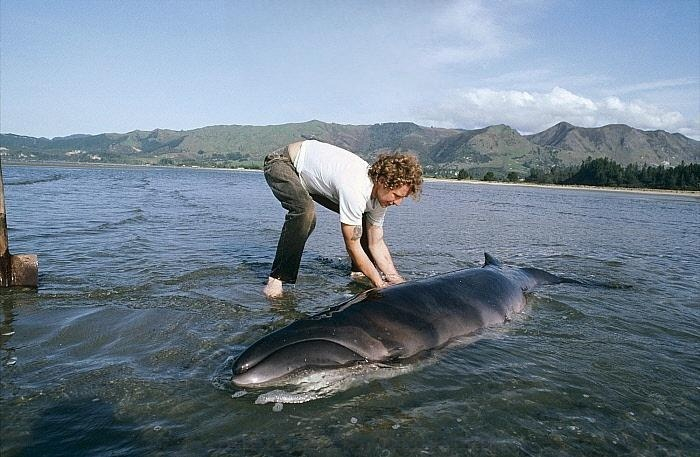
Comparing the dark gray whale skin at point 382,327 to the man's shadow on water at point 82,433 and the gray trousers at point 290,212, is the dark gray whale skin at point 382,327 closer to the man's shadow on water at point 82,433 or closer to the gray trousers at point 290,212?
the man's shadow on water at point 82,433

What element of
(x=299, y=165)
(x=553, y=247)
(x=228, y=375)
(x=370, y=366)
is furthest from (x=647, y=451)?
(x=553, y=247)

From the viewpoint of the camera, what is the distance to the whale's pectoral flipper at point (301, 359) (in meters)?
3.81

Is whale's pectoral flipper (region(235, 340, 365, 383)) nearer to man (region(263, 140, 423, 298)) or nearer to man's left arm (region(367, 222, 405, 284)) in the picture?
man (region(263, 140, 423, 298))

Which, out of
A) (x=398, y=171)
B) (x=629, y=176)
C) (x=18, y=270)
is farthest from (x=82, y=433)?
(x=629, y=176)

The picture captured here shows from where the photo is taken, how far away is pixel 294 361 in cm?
392

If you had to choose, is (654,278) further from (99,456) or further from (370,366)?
(99,456)

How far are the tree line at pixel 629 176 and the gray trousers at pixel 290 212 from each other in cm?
9346

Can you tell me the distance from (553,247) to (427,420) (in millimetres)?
10664

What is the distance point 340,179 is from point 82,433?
3714mm

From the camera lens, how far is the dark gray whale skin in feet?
12.9

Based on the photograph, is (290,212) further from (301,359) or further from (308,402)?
(308,402)

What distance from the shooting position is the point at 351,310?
4.57m

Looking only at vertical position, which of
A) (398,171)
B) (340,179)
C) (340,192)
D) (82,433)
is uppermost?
(398,171)

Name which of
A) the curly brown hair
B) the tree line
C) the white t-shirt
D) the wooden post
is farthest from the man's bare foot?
the tree line
